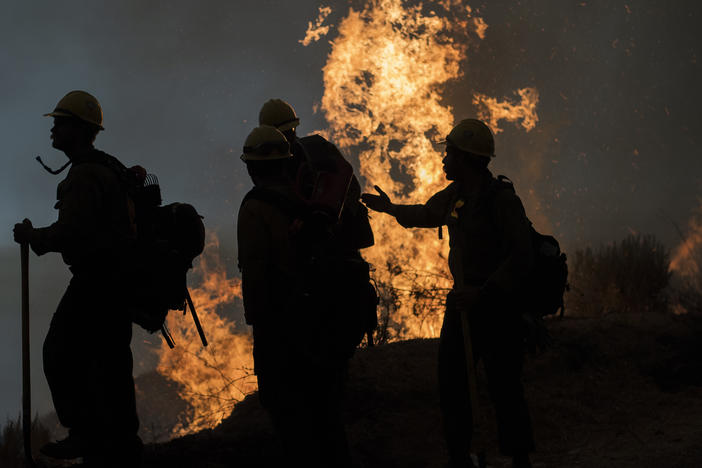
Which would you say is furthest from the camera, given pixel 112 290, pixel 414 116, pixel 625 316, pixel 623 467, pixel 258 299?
pixel 414 116

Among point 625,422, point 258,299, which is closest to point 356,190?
point 258,299

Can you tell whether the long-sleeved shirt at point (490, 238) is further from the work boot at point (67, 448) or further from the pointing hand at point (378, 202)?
the work boot at point (67, 448)

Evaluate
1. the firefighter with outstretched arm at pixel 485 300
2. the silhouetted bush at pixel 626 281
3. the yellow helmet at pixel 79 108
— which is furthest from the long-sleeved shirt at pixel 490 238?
the silhouetted bush at pixel 626 281

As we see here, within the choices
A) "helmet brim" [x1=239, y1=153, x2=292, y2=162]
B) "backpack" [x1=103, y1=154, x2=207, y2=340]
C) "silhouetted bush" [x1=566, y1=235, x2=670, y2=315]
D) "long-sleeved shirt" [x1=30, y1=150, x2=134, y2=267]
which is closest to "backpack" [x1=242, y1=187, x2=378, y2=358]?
"helmet brim" [x1=239, y1=153, x2=292, y2=162]

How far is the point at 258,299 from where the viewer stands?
2.98 metres

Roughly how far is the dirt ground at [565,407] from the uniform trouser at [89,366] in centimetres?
130

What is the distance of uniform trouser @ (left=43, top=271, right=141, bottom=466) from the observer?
3.42 meters

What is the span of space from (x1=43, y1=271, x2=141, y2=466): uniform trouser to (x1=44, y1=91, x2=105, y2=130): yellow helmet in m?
1.02

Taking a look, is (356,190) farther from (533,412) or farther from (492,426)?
(533,412)

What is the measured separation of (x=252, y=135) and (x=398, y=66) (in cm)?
1285

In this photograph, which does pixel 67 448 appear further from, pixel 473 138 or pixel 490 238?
pixel 473 138

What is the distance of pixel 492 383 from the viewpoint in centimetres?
379

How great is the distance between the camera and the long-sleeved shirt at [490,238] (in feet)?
11.9

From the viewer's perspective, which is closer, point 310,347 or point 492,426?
point 310,347
